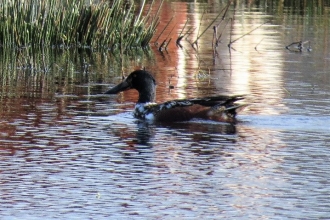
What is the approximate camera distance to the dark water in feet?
24.5

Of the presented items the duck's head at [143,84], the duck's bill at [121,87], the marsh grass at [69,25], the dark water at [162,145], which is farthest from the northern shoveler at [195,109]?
the marsh grass at [69,25]

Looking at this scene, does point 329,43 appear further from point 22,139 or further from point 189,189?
point 189,189

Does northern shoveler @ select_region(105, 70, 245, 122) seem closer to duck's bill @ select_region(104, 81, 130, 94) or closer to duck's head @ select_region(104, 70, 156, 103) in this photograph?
duck's head @ select_region(104, 70, 156, 103)

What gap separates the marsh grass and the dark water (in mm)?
1083

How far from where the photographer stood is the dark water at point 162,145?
7477mm

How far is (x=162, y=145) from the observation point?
10.0 metres

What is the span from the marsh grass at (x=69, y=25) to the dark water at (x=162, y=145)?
108cm

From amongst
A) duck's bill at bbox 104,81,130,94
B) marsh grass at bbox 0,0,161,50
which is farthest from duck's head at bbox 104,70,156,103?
marsh grass at bbox 0,0,161,50

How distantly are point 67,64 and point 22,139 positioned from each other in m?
7.85

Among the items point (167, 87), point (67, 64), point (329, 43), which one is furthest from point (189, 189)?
point (329, 43)

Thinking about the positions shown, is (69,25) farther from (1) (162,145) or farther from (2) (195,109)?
(1) (162,145)

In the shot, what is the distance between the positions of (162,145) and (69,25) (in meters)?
10.5

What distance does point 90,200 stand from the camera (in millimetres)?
7527

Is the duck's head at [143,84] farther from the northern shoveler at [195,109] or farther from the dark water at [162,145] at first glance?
the northern shoveler at [195,109]
